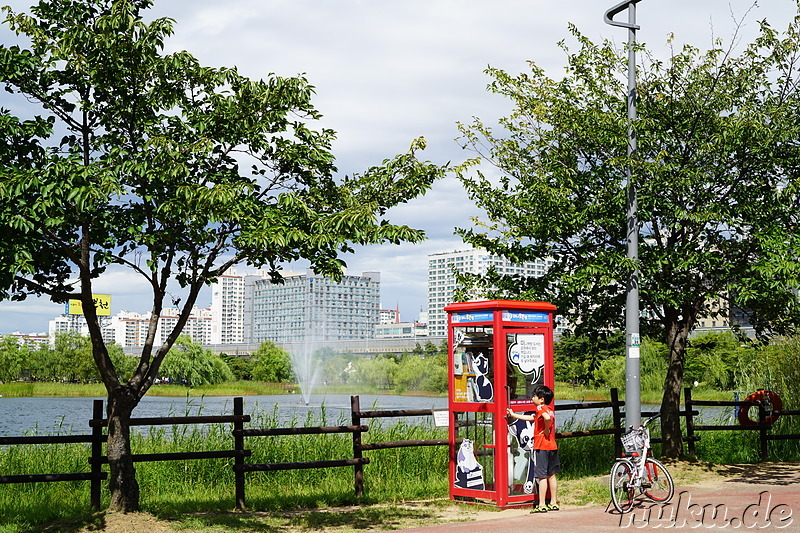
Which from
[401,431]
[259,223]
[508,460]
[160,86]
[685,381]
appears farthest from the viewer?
[685,381]

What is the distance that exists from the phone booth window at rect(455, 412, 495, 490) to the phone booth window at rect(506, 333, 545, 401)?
1.90 ft

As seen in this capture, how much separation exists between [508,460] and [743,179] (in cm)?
725

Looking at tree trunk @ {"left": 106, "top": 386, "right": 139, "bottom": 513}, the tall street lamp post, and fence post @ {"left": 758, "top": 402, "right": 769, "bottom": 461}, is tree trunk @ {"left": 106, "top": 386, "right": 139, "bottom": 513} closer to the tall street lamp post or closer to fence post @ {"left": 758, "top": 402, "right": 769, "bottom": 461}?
the tall street lamp post

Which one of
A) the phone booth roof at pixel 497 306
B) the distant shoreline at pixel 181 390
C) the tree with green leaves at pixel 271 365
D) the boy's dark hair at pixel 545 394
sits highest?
the phone booth roof at pixel 497 306

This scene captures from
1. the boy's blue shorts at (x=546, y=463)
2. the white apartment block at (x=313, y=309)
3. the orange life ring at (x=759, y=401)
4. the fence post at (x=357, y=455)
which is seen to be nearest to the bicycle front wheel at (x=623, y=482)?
the boy's blue shorts at (x=546, y=463)

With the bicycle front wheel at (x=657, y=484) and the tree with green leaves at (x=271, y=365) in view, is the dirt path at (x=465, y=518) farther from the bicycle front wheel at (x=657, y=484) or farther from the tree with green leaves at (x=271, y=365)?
the tree with green leaves at (x=271, y=365)

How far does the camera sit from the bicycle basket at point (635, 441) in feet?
39.3

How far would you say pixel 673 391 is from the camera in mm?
17125

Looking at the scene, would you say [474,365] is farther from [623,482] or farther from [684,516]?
[684,516]

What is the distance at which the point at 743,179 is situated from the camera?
15.5 metres

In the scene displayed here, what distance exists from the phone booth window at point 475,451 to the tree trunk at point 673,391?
601 cm

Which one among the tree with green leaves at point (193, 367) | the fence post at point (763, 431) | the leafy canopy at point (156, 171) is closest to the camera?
the leafy canopy at point (156, 171)

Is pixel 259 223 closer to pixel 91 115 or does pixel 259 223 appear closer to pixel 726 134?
pixel 91 115

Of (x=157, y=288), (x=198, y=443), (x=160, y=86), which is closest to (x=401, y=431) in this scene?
(x=198, y=443)
